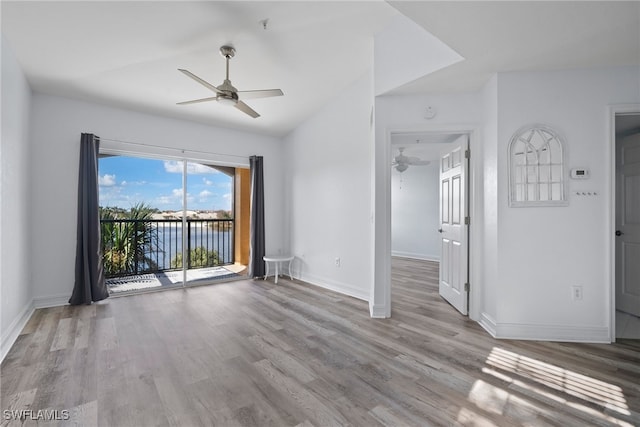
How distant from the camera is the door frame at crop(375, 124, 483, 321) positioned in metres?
3.18

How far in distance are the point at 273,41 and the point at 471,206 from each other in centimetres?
275

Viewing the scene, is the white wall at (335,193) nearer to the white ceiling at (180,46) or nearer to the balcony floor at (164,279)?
the white ceiling at (180,46)

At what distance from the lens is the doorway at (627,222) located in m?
3.23

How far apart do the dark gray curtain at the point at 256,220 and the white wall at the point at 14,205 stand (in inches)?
114

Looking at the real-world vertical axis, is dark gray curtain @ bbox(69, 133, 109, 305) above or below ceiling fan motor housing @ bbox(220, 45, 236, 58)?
below

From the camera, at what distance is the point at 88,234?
3854 millimetres

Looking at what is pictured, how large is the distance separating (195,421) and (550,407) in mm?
2075

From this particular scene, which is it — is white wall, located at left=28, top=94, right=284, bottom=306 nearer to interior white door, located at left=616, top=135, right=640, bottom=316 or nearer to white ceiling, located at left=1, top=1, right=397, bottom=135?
white ceiling, located at left=1, top=1, right=397, bottom=135

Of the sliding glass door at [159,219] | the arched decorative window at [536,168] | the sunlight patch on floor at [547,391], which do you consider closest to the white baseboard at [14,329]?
the sliding glass door at [159,219]

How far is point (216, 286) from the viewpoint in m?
4.82

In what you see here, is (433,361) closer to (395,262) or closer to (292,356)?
(292,356)

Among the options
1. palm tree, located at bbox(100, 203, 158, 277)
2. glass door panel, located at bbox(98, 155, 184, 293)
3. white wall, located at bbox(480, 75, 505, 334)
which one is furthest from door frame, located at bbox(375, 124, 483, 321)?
palm tree, located at bbox(100, 203, 158, 277)

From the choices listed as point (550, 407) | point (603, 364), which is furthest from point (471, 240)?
point (550, 407)

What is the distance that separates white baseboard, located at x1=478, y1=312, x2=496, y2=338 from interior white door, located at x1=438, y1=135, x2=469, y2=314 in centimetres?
26
